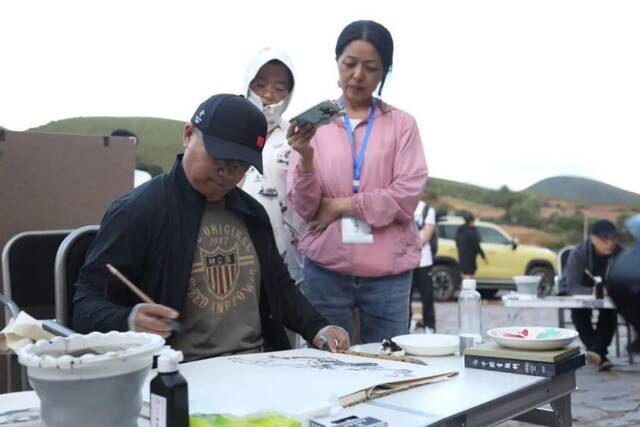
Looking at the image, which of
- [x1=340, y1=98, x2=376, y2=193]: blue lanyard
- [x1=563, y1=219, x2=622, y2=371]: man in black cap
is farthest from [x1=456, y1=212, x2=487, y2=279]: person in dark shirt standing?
[x1=340, y1=98, x2=376, y2=193]: blue lanyard

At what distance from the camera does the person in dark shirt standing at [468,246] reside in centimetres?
987

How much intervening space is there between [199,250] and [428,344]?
706mm

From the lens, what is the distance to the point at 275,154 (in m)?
2.66

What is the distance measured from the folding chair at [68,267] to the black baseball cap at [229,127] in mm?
554

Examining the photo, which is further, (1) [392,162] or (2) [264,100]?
(2) [264,100]

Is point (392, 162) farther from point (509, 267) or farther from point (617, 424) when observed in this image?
point (509, 267)

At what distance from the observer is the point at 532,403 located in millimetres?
1569

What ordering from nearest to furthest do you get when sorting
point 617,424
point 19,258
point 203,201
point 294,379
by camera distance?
point 294,379 < point 203,201 < point 19,258 < point 617,424

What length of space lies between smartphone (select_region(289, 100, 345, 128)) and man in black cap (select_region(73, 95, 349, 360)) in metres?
0.29

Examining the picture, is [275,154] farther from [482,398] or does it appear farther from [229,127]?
[482,398]

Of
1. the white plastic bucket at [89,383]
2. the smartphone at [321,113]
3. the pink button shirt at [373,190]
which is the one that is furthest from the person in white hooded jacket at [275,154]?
the white plastic bucket at [89,383]

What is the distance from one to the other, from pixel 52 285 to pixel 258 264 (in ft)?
2.79

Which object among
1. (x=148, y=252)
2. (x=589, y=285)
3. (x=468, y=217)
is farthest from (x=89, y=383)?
(x=468, y=217)

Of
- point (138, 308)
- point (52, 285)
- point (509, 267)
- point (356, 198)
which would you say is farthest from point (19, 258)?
point (509, 267)
